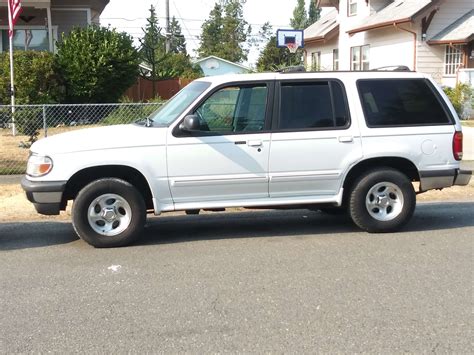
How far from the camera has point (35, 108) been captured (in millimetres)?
12680

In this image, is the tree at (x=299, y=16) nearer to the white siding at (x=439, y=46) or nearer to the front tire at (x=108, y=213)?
the white siding at (x=439, y=46)

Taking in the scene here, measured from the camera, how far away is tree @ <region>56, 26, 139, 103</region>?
1959cm

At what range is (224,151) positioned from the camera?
21.8ft

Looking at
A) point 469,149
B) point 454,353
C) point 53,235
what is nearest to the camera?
point 454,353

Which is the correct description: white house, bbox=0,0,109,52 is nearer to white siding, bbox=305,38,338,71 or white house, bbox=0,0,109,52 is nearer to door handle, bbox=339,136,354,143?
white siding, bbox=305,38,338,71

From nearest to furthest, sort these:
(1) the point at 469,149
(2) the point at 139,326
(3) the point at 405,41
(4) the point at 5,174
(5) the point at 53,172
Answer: (2) the point at 139,326 → (5) the point at 53,172 → (4) the point at 5,174 → (1) the point at 469,149 → (3) the point at 405,41

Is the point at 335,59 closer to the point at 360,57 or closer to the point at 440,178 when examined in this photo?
the point at 360,57

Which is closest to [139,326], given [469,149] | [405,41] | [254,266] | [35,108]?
[254,266]

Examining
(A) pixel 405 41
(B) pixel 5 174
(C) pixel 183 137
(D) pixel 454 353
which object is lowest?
(D) pixel 454 353

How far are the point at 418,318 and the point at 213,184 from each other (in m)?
2.87

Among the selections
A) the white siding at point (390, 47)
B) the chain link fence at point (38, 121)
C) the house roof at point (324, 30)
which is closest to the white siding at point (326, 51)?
the house roof at point (324, 30)

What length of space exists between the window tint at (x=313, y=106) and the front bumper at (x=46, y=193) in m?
2.56

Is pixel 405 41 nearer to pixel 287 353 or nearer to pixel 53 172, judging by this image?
pixel 53 172

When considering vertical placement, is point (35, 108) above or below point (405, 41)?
below
